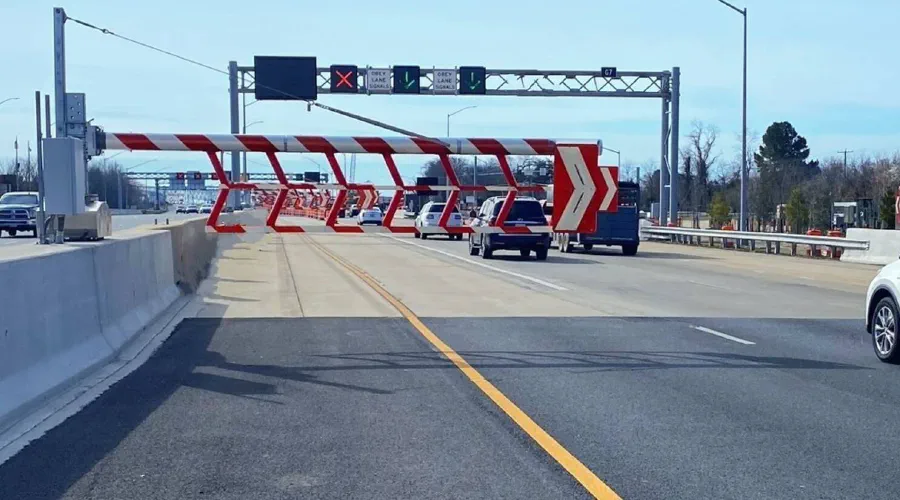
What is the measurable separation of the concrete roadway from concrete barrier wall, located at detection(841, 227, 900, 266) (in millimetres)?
14963

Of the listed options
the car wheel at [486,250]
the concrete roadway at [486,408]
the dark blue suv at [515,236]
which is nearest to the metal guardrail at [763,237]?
the dark blue suv at [515,236]

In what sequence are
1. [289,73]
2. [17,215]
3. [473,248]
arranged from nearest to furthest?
[473,248] < [17,215] < [289,73]

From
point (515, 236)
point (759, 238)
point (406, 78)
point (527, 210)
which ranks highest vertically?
point (406, 78)

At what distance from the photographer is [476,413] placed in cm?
892

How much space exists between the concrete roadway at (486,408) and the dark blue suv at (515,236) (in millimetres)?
12573

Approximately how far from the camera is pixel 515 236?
33.3 metres

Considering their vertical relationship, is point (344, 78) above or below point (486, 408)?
above

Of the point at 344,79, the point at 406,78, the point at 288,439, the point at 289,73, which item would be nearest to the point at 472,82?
the point at 406,78

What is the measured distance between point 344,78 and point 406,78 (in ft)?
8.84

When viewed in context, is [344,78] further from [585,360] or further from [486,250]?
[585,360]

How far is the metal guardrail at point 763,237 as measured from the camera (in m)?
34.3

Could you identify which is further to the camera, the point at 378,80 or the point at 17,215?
the point at 378,80

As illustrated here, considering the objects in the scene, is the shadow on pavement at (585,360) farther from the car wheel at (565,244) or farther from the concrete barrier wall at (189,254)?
the car wheel at (565,244)

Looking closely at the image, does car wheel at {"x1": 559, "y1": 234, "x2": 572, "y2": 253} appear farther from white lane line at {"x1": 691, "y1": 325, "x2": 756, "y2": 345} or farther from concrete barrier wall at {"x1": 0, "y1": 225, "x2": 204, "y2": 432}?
concrete barrier wall at {"x1": 0, "y1": 225, "x2": 204, "y2": 432}
